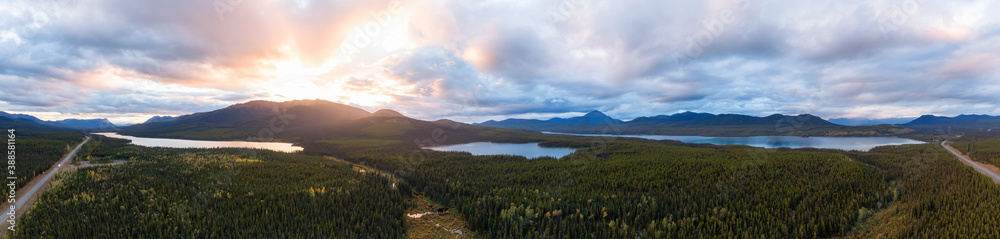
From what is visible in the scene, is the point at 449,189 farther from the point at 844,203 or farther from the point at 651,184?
the point at 844,203

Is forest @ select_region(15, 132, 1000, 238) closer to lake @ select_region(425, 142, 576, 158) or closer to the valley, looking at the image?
the valley

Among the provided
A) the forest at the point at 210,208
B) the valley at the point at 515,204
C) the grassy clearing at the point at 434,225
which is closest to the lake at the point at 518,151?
the valley at the point at 515,204

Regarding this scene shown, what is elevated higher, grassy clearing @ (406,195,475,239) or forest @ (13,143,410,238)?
forest @ (13,143,410,238)

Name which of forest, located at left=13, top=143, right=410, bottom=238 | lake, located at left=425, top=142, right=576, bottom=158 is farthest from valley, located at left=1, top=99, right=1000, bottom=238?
lake, located at left=425, top=142, right=576, bottom=158

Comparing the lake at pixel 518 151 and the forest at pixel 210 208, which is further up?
the forest at pixel 210 208

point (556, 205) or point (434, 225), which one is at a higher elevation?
point (556, 205)

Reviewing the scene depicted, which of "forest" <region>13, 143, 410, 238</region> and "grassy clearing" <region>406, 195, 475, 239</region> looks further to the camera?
"grassy clearing" <region>406, 195, 475, 239</region>

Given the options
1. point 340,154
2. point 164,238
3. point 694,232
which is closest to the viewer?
point 164,238

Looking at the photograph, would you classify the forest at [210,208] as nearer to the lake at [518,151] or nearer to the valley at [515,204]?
the valley at [515,204]

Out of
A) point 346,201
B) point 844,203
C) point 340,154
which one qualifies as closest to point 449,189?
point 346,201

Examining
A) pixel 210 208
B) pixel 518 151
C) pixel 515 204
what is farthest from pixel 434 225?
pixel 518 151

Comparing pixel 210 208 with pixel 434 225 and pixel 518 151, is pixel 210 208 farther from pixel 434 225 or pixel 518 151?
pixel 518 151
